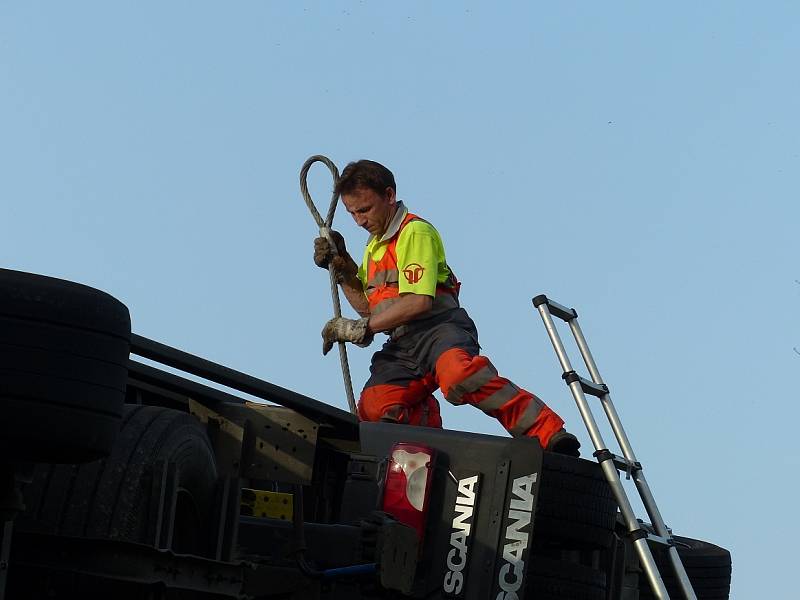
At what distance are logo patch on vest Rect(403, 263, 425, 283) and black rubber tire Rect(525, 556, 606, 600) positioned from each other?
70.5 inches

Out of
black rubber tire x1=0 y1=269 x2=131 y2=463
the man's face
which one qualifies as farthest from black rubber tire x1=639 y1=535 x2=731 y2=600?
black rubber tire x1=0 y1=269 x2=131 y2=463

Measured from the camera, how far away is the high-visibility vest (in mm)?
6977

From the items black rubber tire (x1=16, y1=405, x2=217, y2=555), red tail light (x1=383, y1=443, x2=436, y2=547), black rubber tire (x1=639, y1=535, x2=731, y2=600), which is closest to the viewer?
black rubber tire (x1=16, y1=405, x2=217, y2=555)

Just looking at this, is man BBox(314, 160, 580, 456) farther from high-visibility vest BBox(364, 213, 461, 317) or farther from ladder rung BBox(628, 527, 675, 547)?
ladder rung BBox(628, 527, 675, 547)

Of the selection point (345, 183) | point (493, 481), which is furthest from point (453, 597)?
point (345, 183)

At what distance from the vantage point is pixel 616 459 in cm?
617

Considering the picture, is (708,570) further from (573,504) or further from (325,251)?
(325,251)

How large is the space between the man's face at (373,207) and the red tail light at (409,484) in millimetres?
2238

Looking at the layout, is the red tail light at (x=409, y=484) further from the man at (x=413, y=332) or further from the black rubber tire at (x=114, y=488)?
the man at (x=413, y=332)

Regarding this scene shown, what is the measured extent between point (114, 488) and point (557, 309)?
10.4ft

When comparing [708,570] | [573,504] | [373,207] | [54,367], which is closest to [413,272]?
[373,207]

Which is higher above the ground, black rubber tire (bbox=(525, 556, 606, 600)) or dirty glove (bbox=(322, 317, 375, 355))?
dirty glove (bbox=(322, 317, 375, 355))

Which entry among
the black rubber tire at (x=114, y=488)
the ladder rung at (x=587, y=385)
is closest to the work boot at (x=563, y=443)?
the ladder rung at (x=587, y=385)

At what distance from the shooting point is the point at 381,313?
271 inches
